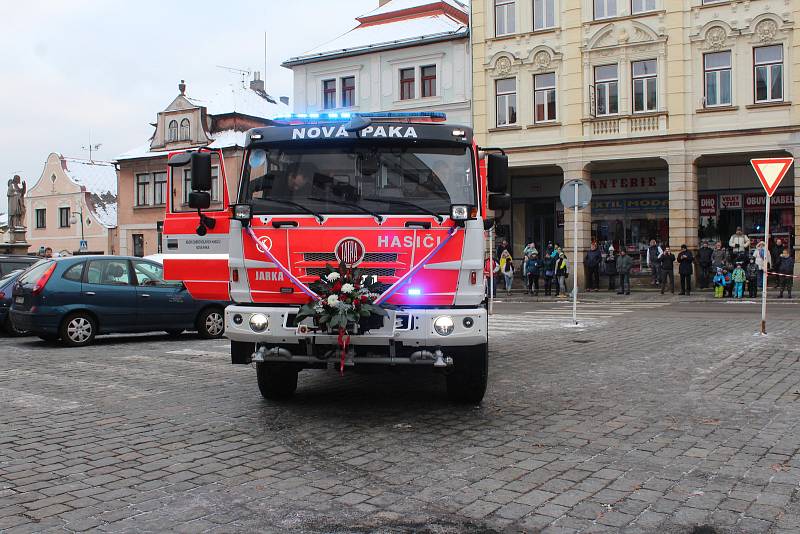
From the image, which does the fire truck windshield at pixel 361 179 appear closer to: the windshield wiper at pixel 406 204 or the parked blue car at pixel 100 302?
the windshield wiper at pixel 406 204

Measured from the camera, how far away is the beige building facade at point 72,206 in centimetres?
5625

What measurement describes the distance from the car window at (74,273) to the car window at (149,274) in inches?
37.9

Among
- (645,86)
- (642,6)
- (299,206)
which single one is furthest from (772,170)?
(642,6)

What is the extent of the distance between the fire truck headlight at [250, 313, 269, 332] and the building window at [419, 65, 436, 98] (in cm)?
3012

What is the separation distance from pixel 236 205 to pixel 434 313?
84.0 inches

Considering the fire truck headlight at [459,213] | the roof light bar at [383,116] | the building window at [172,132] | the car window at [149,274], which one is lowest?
the car window at [149,274]

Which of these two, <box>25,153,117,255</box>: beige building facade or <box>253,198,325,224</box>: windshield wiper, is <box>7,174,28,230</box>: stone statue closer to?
<box>25,153,117,255</box>: beige building facade

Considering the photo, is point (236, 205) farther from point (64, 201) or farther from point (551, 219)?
point (64, 201)

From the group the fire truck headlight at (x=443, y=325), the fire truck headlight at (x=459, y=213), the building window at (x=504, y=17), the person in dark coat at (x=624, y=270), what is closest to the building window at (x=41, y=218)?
the building window at (x=504, y=17)

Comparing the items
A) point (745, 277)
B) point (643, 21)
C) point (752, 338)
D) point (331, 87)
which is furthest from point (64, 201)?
point (752, 338)

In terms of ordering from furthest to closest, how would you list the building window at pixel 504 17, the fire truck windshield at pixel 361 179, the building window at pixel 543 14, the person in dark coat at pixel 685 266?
the building window at pixel 504 17 < the building window at pixel 543 14 < the person in dark coat at pixel 685 266 < the fire truck windshield at pixel 361 179

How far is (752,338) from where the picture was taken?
1353cm

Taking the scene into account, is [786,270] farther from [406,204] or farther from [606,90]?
[406,204]

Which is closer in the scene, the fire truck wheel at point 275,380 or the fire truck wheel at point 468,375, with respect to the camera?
the fire truck wheel at point 468,375
